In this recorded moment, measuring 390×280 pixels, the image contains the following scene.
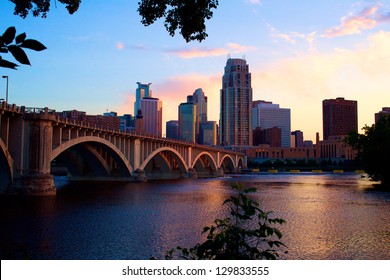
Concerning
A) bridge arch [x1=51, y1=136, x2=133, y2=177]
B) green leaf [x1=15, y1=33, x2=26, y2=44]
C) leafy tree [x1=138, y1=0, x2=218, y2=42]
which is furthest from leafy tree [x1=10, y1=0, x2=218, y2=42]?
bridge arch [x1=51, y1=136, x2=133, y2=177]

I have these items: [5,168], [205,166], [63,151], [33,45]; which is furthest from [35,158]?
[205,166]

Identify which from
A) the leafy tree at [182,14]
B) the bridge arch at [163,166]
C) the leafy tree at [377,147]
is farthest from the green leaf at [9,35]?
the bridge arch at [163,166]

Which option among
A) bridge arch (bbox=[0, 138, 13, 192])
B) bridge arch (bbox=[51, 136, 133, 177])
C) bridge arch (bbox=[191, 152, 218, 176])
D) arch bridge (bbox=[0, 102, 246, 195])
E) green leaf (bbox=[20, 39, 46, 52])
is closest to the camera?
green leaf (bbox=[20, 39, 46, 52])

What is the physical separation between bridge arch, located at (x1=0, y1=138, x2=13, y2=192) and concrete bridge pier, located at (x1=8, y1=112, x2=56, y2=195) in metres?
0.95

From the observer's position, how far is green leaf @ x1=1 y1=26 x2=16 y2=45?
4.70 meters

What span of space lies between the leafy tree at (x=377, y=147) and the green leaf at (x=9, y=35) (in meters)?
75.7

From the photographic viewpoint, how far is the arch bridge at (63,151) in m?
49.7

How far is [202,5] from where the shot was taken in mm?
9539

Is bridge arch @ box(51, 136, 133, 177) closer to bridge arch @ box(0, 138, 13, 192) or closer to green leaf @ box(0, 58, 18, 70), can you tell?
bridge arch @ box(0, 138, 13, 192)

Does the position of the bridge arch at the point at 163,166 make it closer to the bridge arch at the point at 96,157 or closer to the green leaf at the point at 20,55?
the bridge arch at the point at 96,157

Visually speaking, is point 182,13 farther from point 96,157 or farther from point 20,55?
point 96,157

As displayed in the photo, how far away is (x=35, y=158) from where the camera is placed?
5112 centimetres

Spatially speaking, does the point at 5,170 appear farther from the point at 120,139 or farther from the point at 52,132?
the point at 120,139
